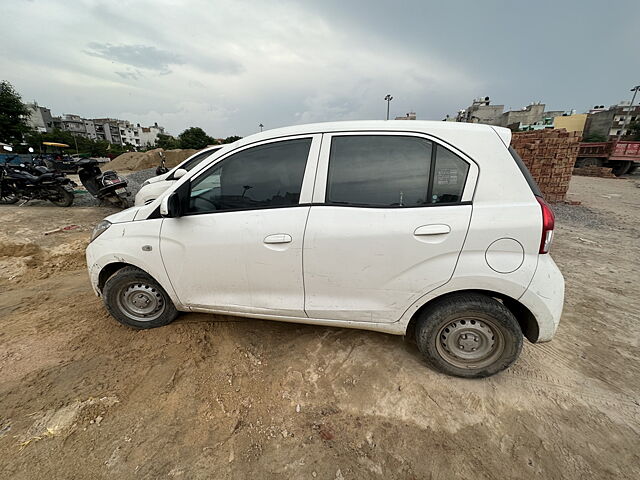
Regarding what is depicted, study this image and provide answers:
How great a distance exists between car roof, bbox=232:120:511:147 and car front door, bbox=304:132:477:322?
6 cm

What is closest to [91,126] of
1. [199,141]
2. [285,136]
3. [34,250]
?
[199,141]

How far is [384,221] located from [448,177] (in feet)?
1.71

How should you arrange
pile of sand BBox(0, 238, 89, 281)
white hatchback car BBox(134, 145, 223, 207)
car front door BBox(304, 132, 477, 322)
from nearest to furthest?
1. car front door BBox(304, 132, 477, 322)
2. pile of sand BBox(0, 238, 89, 281)
3. white hatchback car BBox(134, 145, 223, 207)

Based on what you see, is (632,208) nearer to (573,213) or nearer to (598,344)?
(573,213)

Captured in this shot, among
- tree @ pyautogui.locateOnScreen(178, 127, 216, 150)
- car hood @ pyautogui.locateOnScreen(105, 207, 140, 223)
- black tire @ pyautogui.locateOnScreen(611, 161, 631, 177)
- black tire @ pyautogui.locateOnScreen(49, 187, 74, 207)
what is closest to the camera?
car hood @ pyautogui.locateOnScreen(105, 207, 140, 223)

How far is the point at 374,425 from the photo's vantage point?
180cm

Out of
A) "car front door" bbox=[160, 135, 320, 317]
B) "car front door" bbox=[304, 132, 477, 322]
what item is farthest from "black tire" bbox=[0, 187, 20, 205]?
"car front door" bbox=[304, 132, 477, 322]

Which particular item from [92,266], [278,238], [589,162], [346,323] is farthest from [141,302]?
[589,162]

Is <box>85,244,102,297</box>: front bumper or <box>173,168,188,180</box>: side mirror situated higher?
<box>173,168,188,180</box>: side mirror

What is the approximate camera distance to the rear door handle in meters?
1.80

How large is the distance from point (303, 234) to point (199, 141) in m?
55.3

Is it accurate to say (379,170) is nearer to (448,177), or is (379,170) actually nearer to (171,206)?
(448,177)

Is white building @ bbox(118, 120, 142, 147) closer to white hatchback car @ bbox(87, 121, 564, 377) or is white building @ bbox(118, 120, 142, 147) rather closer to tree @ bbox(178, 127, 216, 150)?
tree @ bbox(178, 127, 216, 150)

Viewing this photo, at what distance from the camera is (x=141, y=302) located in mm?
2617
